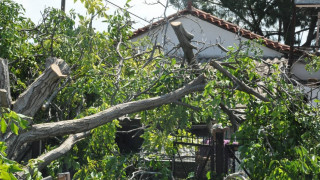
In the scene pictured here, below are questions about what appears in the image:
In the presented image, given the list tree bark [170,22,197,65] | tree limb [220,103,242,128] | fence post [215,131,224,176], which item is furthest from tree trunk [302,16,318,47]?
tree limb [220,103,242,128]

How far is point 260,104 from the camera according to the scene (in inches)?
257

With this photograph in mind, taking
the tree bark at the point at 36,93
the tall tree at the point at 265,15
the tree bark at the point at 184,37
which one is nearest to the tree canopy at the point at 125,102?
the tree bark at the point at 36,93

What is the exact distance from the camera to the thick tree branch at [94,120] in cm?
529

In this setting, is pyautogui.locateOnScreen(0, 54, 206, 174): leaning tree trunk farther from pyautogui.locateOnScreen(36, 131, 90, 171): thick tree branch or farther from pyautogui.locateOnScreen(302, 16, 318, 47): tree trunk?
pyautogui.locateOnScreen(302, 16, 318, 47): tree trunk

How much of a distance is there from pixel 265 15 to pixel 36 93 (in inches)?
721

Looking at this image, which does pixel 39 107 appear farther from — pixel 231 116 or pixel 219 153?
pixel 219 153

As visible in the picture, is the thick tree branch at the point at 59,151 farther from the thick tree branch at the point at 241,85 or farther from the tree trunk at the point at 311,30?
the tree trunk at the point at 311,30

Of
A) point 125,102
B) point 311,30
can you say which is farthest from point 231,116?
point 311,30

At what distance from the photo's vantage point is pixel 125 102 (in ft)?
22.9

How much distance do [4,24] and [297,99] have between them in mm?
4764

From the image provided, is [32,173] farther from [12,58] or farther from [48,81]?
[12,58]

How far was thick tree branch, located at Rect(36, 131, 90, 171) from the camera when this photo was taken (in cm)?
622

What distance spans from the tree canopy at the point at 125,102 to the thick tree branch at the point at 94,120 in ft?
0.04

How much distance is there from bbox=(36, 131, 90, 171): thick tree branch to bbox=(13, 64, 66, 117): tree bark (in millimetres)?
620
